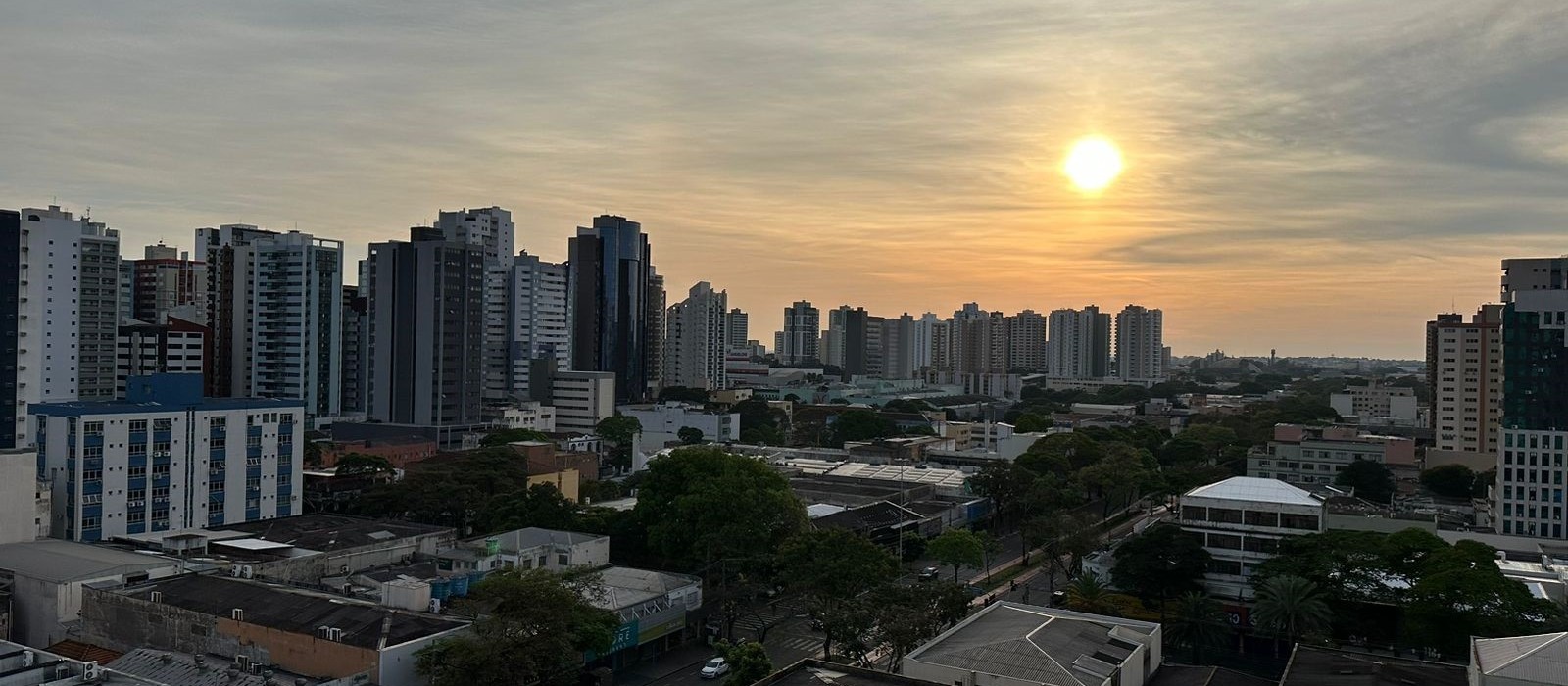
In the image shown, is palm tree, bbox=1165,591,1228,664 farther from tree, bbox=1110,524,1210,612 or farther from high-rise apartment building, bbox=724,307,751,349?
high-rise apartment building, bbox=724,307,751,349

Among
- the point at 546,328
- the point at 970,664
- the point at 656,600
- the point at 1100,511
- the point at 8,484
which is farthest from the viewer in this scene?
the point at 546,328

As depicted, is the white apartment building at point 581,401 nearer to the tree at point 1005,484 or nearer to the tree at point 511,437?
the tree at point 511,437

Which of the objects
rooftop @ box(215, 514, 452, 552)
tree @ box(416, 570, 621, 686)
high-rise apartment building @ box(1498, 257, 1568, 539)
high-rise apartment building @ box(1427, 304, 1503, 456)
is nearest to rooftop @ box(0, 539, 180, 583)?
rooftop @ box(215, 514, 452, 552)

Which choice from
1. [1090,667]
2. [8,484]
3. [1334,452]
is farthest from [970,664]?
[1334,452]

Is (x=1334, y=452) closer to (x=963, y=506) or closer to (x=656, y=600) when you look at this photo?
(x=963, y=506)

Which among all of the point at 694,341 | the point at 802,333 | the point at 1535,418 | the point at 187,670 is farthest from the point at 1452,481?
the point at 802,333

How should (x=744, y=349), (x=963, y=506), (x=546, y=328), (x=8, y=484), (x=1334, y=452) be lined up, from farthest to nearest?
(x=744, y=349) < (x=546, y=328) < (x=1334, y=452) < (x=963, y=506) < (x=8, y=484)

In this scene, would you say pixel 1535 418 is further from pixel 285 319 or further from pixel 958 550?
pixel 285 319
